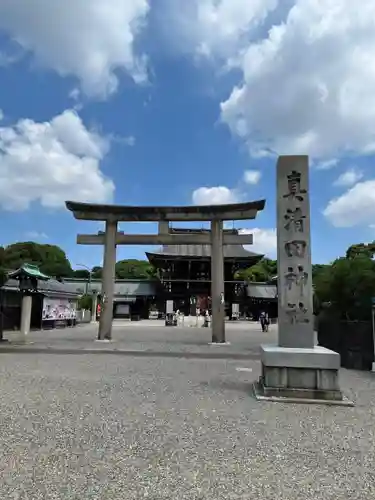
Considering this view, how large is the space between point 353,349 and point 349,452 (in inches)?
316

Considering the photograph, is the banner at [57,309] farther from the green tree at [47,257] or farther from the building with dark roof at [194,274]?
the green tree at [47,257]

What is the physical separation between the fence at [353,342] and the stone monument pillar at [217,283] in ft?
18.6

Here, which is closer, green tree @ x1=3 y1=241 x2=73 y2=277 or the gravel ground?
the gravel ground

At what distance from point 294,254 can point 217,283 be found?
34.6 ft

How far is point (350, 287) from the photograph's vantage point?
504 inches

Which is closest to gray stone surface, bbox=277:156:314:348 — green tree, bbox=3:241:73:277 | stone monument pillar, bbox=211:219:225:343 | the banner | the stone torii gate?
the stone torii gate

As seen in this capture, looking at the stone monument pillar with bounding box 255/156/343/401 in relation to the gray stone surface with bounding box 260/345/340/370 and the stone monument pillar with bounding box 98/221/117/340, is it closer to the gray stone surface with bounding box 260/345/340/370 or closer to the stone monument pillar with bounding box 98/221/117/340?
the gray stone surface with bounding box 260/345/340/370

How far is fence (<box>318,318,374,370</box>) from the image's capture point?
11203mm

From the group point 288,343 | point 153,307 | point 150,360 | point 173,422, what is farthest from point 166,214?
point 153,307

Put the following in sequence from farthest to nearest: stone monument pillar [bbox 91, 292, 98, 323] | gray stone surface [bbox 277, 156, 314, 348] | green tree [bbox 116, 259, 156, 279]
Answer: green tree [bbox 116, 259, 156, 279] → stone monument pillar [bbox 91, 292, 98, 323] → gray stone surface [bbox 277, 156, 314, 348]

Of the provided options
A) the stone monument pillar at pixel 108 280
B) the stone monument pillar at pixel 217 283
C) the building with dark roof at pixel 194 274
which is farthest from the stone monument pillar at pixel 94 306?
the stone monument pillar at pixel 217 283

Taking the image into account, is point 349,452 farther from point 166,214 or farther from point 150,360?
point 166,214

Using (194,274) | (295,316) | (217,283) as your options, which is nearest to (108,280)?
(217,283)

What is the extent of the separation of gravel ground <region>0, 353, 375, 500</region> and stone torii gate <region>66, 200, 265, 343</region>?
10583 mm
